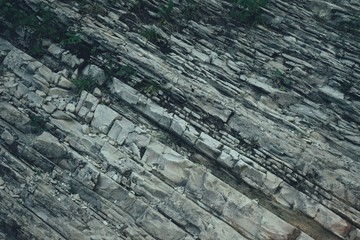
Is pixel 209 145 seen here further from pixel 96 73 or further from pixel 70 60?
pixel 70 60

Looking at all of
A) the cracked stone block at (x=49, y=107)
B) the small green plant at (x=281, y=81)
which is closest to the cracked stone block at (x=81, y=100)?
the cracked stone block at (x=49, y=107)

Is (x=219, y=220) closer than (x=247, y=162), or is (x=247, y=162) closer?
(x=219, y=220)

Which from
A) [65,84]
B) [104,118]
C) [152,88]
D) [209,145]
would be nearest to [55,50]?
[65,84]

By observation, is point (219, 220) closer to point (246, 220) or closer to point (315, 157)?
point (246, 220)

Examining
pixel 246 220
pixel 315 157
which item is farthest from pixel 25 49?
pixel 315 157

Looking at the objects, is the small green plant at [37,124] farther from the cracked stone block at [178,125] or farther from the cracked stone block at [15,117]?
the cracked stone block at [178,125]

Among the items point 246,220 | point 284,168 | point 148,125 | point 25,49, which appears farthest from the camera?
point 25,49

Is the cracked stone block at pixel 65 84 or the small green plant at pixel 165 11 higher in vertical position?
the small green plant at pixel 165 11
